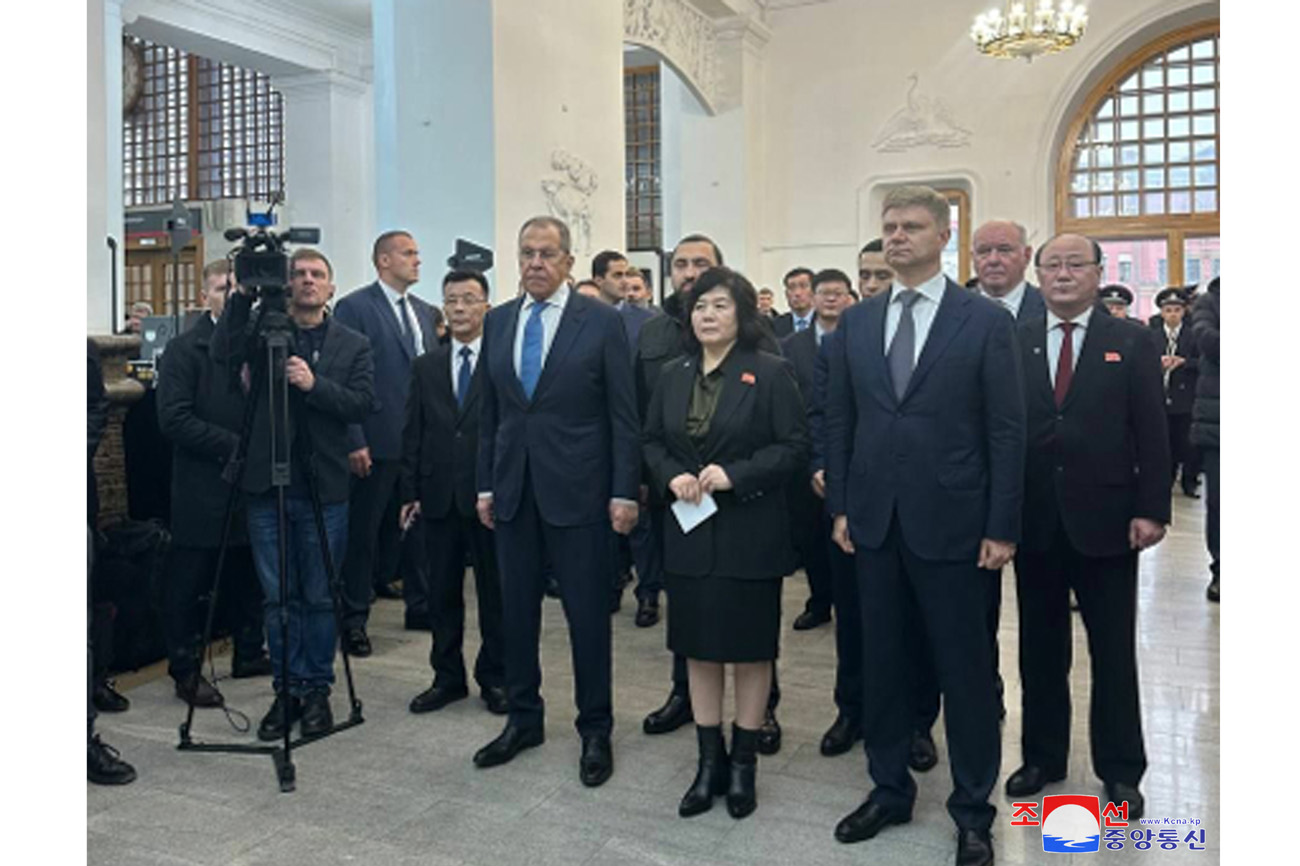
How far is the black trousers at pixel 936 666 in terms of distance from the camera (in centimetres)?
260

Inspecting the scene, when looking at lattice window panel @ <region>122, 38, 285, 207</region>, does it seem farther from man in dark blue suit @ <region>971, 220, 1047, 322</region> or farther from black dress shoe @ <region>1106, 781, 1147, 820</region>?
black dress shoe @ <region>1106, 781, 1147, 820</region>

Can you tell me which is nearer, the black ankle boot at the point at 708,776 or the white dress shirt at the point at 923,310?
the white dress shirt at the point at 923,310

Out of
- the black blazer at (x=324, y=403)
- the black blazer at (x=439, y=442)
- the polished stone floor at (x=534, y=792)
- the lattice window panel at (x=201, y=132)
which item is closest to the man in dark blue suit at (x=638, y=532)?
the polished stone floor at (x=534, y=792)

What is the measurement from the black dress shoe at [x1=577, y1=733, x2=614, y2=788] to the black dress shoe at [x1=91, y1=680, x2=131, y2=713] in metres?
1.69

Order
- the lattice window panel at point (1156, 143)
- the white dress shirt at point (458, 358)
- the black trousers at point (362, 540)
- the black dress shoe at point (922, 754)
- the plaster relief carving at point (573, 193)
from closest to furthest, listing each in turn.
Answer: the black dress shoe at point (922, 754)
the white dress shirt at point (458, 358)
the black trousers at point (362, 540)
the plaster relief carving at point (573, 193)
the lattice window panel at point (1156, 143)

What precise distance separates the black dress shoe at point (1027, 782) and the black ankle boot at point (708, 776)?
79 centimetres

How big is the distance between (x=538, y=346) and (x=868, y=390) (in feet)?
3.52

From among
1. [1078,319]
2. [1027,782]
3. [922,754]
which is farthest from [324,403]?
[1027,782]

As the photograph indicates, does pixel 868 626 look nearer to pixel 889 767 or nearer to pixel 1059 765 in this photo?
pixel 889 767

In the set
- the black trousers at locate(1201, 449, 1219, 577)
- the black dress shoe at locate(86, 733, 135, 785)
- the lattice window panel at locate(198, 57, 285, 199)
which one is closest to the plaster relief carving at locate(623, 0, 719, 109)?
the lattice window panel at locate(198, 57, 285, 199)

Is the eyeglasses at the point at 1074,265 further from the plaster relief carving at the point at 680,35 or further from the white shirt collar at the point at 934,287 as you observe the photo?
the plaster relief carving at the point at 680,35

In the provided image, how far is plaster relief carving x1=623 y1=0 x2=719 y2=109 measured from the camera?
10672 mm

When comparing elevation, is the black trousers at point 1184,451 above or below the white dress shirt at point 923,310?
below

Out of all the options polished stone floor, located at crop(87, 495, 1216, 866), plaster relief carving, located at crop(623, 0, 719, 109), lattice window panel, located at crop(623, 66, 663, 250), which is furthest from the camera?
lattice window panel, located at crop(623, 66, 663, 250)
